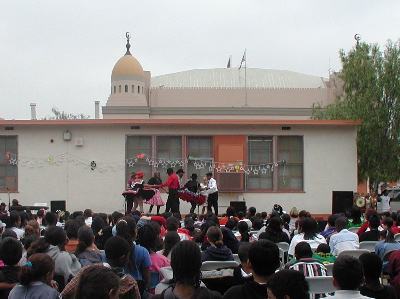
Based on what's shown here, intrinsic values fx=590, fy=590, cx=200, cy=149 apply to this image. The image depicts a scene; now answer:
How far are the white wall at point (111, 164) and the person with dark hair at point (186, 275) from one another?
52.7ft

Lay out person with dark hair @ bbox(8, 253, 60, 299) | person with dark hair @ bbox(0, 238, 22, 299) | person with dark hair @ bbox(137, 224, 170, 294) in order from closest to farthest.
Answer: person with dark hair @ bbox(8, 253, 60, 299), person with dark hair @ bbox(0, 238, 22, 299), person with dark hair @ bbox(137, 224, 170, 294)

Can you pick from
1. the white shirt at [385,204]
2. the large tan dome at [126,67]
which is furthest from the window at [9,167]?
the large tan dome at [126,67]

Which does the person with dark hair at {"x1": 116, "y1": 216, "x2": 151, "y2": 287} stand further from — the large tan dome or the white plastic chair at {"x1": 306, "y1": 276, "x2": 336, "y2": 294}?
the large tan dome

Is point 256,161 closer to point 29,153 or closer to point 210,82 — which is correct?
point 29,153

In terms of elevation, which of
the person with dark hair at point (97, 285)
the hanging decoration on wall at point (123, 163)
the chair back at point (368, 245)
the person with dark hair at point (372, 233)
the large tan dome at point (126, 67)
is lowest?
the chair back at point (368, 245)

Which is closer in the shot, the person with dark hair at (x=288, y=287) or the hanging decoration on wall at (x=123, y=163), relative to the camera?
the person with dark hair at (x=288, y=287)

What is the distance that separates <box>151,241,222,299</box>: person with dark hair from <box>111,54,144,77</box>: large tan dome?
123 feet

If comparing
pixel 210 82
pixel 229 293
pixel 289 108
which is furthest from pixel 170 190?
pixel 210 82

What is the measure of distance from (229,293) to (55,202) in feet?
50.4

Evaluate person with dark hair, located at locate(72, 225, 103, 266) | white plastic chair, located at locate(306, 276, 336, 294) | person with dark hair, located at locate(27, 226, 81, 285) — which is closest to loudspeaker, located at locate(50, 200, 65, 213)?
person with dark hair, located at locate(72, 225, 103, 266)

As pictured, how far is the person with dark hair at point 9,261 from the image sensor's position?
526 centimetres

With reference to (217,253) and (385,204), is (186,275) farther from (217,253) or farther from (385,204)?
(385,204)

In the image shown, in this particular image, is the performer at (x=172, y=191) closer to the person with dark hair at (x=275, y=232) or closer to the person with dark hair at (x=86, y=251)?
the person with dark hair at (x=275, y=232)

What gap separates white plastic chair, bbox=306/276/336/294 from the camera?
17.5 feet
